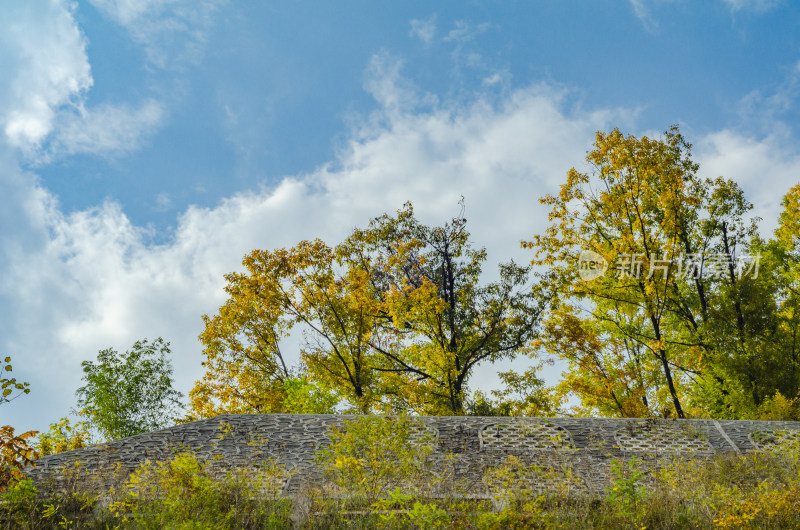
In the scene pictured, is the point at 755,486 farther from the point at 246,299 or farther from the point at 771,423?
the point at 246,299

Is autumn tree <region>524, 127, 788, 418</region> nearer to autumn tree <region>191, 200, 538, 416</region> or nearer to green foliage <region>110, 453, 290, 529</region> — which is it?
autumn tree <region>191, 200, 538, 416</region>

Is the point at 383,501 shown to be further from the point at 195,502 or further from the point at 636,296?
the point at 636,296

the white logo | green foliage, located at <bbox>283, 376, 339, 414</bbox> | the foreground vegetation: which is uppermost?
the white logo

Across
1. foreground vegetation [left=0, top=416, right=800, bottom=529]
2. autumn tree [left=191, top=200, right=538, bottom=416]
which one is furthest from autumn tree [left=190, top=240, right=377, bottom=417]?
foreground vegetation [left=0, top=416, right=800, bottom=529]

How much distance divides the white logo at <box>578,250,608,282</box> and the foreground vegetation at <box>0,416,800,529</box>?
924 centimetres

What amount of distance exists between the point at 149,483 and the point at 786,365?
17.1 metres

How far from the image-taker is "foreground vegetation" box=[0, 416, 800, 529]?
7.18 meters

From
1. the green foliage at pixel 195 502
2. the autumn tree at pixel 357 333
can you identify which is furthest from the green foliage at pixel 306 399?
the green foliage at pixel 195 502

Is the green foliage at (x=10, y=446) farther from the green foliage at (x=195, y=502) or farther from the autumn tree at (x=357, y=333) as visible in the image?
the autumn tree at (x=357, y=333)

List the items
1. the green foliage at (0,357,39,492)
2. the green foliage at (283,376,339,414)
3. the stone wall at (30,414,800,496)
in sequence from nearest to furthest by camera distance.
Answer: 1. the green foliage at (0,357,39,492)
2. the stone wall at (30,414,800,496)
3. the green foliage at (283,376,339,414)

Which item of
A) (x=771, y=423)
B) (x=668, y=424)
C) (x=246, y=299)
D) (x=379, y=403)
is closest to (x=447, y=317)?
(x=379, y=403)

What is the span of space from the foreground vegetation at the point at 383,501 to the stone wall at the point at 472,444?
80 centimetres

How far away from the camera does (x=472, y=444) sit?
38.4ft

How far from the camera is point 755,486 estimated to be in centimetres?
900
